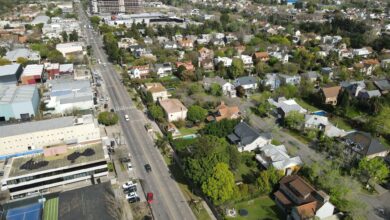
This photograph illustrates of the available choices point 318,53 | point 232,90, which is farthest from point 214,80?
point 318,53

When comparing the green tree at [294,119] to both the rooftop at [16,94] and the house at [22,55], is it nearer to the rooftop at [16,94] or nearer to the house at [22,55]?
the rooftop at [16,94]

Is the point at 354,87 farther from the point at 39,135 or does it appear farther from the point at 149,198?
the point at 39,135

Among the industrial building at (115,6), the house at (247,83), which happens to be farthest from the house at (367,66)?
the industrial building at (115,6)

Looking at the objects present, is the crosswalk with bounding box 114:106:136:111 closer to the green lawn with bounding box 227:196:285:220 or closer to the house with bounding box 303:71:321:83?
the green lawn with bounding box 227:196:285:220

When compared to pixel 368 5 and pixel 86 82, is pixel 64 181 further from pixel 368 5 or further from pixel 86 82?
pixel 368 5

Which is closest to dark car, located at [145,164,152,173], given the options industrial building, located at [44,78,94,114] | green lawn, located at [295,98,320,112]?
industrial building, located at [44,78,94,114]
